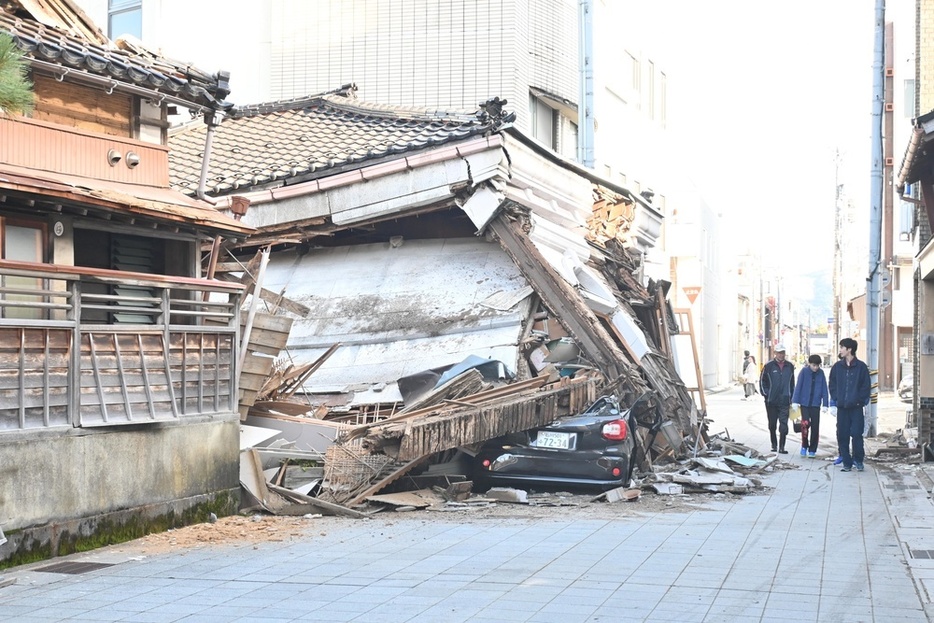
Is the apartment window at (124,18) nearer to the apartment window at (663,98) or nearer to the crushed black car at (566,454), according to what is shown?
the crushed black car at (566,454)

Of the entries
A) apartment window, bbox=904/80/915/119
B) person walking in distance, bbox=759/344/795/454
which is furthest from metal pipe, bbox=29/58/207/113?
apartment window, bbox=904/80/915/119

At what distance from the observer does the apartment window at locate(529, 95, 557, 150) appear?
29.5 meters

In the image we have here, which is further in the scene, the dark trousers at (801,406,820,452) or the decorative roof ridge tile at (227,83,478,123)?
the decorative roof ridge tile at (227,83,478,123)

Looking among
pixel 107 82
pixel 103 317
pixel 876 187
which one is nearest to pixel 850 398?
pixel 876 187

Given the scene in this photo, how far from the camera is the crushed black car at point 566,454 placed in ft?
45.1

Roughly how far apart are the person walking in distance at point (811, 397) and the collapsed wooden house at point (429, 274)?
2004 mm

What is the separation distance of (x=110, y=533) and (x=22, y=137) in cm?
439

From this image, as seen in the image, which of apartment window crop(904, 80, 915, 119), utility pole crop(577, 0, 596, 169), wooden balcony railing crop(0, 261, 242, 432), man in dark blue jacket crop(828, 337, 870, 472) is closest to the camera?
wooden balcony railing crop(0, 261, 242, 432)

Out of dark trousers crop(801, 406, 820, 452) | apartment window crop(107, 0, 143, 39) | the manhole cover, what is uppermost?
apartment window crop(107, 0, 143, 39)

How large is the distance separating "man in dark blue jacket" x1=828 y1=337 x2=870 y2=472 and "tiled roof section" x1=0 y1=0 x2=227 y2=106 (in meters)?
10.1

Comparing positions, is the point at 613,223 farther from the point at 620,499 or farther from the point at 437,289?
the point at 620,499

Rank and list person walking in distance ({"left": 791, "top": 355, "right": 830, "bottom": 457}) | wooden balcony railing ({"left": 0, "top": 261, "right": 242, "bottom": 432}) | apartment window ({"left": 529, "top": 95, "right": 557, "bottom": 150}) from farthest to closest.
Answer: apartment window ({"left": 529, "top": 95, "right": 557, "bottom": 150}), person walking in distance ({"left": 791, "top": 355, "right": 830, "bottom": 457}), wooden balcony railing ({"left": 0, "top": 261, "right": 242, "bottom": 432})

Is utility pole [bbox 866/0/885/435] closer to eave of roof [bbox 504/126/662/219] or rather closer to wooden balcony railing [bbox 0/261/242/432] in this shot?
eave of roof [bbox 504/126/662/219]

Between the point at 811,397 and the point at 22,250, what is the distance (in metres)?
13.4
